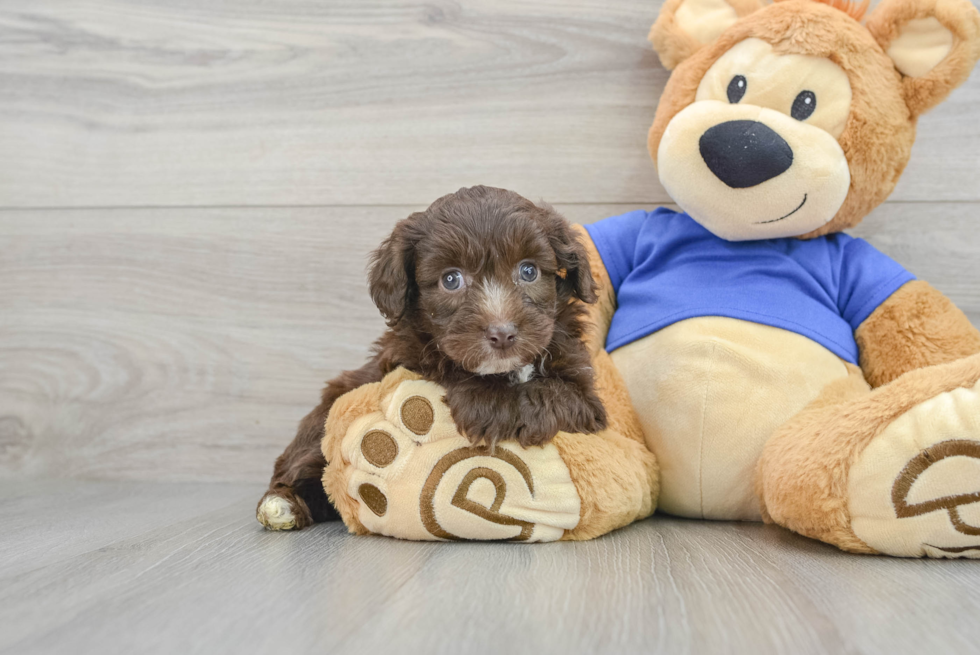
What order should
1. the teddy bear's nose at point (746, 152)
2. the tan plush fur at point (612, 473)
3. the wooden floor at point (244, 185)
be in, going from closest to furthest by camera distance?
the tan plush fur at point (612, 473)
the teddy bear's nose at point (746, 152)
the wooden floor at point (244, 185)

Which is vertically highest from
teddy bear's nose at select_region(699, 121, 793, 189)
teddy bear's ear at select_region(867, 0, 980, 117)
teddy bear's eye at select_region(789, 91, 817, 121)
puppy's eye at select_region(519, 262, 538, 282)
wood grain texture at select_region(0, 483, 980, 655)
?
teddy bear's ear at select_region(867, 0, 980, 117)

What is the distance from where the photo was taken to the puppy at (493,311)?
131cm

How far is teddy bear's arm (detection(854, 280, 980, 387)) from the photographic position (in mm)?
1586

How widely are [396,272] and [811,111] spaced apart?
0.96 metres

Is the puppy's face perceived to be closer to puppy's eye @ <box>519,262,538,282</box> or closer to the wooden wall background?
puppy's eye @ <box>519,262,538,282</box>

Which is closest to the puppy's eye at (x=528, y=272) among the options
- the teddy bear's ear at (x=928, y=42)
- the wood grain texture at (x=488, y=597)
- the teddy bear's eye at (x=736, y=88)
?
the wood grain texture at (x=488, y=597)

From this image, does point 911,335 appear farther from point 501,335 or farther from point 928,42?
point 501,335

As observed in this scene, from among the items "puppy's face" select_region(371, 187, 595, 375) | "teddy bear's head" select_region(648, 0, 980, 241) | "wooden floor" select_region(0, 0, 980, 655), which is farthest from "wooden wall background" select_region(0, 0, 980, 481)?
"puppy's face" select_region(371, 187, 595, 375)

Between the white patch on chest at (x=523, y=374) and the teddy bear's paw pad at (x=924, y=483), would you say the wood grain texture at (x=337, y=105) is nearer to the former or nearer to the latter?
the white patch on chest at (x=523, y=374)

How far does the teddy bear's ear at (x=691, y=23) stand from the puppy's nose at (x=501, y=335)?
95 cm

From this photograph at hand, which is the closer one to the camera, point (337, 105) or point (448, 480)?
point (448, 480)

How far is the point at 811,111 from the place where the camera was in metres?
1.58

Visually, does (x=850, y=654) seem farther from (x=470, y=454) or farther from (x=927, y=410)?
(x=470, y=454)

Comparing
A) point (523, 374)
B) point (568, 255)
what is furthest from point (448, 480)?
point (568, 255)
